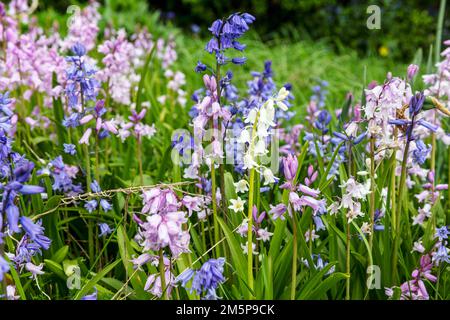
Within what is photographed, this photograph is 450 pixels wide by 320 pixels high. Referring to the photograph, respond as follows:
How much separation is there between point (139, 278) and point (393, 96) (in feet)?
3.91

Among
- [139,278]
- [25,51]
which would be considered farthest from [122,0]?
[139,278]

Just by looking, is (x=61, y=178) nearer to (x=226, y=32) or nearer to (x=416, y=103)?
(x=226, y=32)

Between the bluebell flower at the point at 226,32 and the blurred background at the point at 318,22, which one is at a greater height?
the blurred background at the point at 318,22

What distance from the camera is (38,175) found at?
10.4ft

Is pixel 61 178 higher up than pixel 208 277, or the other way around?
pixel 61 178

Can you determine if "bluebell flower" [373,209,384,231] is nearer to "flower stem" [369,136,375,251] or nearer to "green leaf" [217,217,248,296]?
"flower stem" [369,136,375,251]

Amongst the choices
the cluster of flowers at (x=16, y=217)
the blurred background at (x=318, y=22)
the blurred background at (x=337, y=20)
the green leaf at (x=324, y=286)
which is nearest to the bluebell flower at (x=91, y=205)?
the cluster of flowers at (x=16, y=217)

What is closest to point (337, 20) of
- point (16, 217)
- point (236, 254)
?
point (236, 254)

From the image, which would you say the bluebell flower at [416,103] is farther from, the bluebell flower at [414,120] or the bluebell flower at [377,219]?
Answer: the bluebell flower at [377,219]

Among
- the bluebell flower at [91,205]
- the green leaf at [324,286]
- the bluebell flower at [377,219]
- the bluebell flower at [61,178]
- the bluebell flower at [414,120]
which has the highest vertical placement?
the bluebell flower at [414,120]

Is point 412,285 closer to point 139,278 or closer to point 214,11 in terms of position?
point 139,278

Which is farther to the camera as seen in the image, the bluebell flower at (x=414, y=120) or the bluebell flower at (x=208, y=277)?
the bluebell flower at (x=414, y=120)

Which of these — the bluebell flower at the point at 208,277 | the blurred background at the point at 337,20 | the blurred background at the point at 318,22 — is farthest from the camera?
the blurred background at the point at 337,20

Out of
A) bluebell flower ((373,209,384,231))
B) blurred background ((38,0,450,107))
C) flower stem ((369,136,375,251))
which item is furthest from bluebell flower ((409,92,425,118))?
blurred background ((38,0,450,107))
